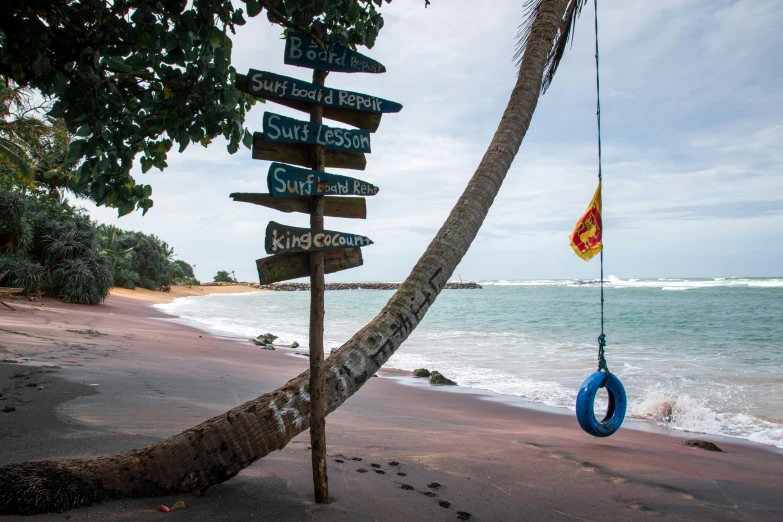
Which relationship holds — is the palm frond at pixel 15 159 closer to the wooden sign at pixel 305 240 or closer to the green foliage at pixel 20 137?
the green foliage at pixel 20 137

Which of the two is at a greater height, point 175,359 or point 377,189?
point 377,189

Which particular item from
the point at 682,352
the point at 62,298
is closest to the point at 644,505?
the point at 682,352

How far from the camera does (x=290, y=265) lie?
3107 millimetres

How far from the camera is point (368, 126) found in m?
3.49

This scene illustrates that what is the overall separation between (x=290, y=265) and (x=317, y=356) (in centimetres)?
56

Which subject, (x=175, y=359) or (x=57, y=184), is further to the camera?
(x=57, y=184)

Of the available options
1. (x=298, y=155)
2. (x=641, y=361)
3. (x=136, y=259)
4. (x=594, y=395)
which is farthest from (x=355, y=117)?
(x=136, y=259)

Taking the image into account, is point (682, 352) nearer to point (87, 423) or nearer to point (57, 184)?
point (87, 423)

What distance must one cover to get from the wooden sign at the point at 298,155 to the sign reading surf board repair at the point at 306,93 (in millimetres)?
269

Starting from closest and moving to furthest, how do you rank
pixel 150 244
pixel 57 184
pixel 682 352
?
1. pixel 682 352
2. pixel 57 184
3. pixel 150 244

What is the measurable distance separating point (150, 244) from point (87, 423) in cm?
4244

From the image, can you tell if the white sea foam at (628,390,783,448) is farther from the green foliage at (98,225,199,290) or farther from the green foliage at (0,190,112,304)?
the green foliage at (98,225,199,290)

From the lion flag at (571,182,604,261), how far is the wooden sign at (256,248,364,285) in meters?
3.23

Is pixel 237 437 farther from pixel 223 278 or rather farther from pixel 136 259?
pixel 223 278
